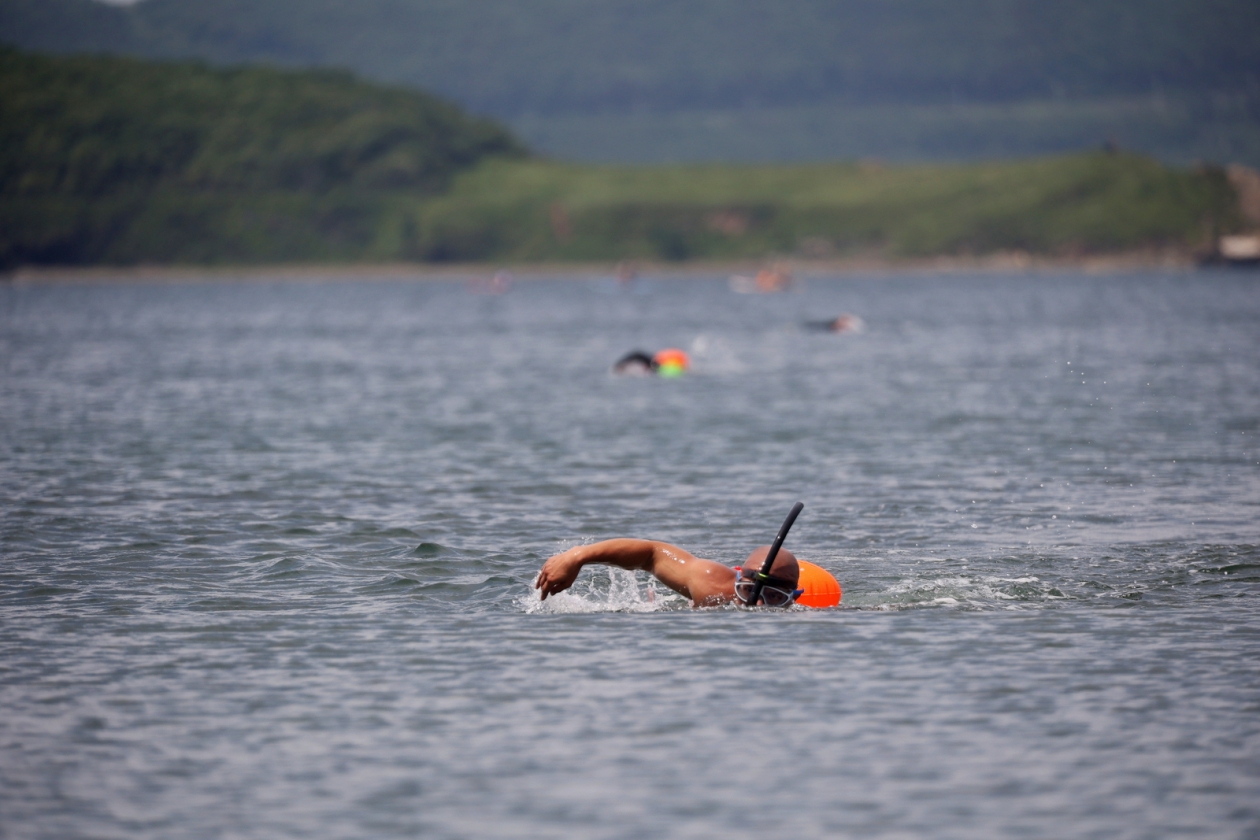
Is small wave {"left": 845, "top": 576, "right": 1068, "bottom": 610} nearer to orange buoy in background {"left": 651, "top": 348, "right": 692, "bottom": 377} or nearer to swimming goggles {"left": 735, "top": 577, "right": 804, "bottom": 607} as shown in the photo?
swimming goggles {"left": 735, "top": 577, "right": 804, "bottom": 607}

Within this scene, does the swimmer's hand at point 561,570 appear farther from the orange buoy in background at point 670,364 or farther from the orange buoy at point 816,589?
the orange buoy in background at point 670,364

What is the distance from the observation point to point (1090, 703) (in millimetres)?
15555

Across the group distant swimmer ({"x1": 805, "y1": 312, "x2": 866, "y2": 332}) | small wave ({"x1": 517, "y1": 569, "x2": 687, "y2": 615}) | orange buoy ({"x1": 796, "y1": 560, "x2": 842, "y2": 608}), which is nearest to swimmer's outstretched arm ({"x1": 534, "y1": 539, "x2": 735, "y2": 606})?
small wave ({"x1": 517, "y1": 569, "x2": 687, "y2": 615})

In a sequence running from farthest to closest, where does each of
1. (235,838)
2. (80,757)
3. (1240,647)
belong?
(1240,647) < (80,757) < (235,838)

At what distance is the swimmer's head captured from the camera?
19062mm

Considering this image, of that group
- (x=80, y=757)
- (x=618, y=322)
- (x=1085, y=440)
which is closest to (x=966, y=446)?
(x=1085, y=440)

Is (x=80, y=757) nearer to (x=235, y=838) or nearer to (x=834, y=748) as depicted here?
(x=235, y=838)

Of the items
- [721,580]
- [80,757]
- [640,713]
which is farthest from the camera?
[721,580]

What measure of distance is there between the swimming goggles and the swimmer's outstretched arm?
12 centimetres

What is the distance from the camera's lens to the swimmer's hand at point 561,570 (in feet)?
57.8

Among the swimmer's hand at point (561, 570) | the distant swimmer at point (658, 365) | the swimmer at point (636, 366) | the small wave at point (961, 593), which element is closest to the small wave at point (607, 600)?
the swimmer's hand at point (561, 570)

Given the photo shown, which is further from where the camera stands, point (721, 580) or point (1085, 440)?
point (1085, 440)

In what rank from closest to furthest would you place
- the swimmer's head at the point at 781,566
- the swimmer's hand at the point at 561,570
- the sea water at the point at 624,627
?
1. the sea water at the point at 624,627
2. the swimmer's hand at the point at 561,570
3. the swimmer's head at the point at 781,566

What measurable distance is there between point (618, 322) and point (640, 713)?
10839 centimetres
